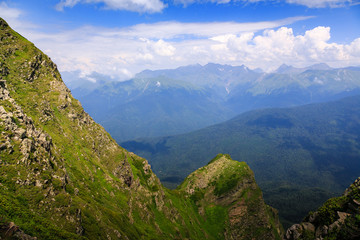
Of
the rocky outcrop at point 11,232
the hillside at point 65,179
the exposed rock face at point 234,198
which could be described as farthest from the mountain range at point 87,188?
the exposed rock face at point 234,198

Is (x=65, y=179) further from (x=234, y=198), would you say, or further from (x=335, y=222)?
(x=234, y=198)

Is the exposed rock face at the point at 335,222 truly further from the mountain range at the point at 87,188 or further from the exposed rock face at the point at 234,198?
the exposed rock face at the point at 234,198

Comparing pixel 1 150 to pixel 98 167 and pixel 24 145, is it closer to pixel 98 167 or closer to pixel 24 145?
pixel 24 145

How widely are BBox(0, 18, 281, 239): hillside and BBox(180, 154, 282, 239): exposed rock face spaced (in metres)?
1.22

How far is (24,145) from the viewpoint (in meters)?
51.5

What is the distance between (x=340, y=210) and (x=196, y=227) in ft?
320

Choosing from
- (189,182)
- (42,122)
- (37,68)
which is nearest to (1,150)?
(42,122)

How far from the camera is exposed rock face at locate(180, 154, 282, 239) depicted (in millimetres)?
142500

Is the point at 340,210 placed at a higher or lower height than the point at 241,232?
higher

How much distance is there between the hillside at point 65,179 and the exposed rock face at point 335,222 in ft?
177

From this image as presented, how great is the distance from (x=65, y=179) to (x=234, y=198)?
386 ft

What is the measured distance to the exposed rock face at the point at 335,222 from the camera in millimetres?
45656

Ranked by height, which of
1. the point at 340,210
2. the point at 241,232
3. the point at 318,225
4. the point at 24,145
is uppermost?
the point at 24,145

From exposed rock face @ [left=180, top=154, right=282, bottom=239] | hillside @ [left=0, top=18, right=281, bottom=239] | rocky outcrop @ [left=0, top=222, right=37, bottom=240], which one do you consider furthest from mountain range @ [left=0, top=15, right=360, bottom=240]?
exposed rock face @ [left=180, top=154, right=282, bottom=239]
